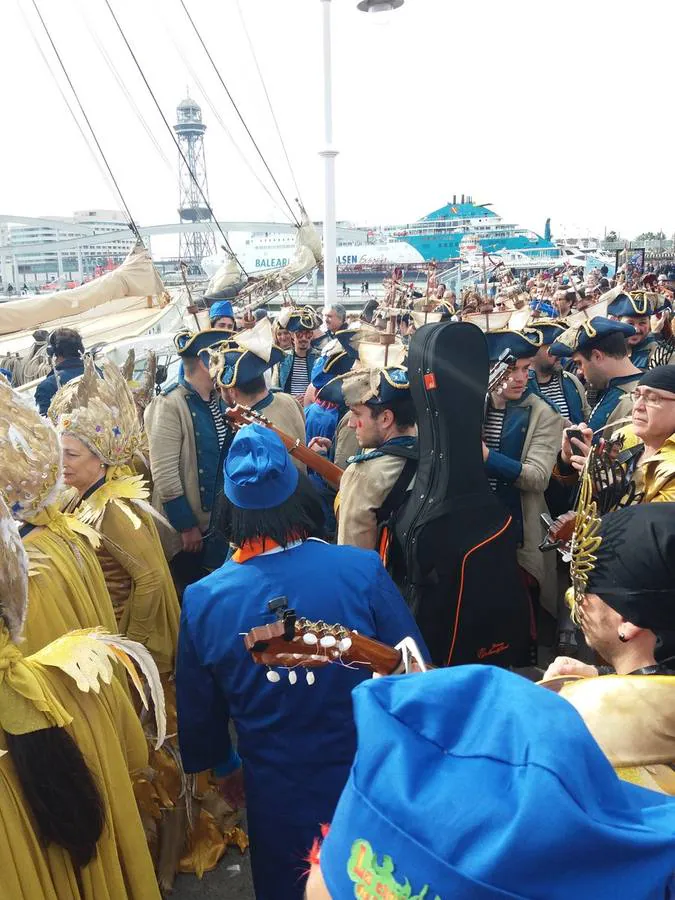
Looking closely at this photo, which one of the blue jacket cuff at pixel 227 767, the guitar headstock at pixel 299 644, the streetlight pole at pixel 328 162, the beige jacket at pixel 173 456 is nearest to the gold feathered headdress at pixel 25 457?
the guitar headstock at pixel 299 644

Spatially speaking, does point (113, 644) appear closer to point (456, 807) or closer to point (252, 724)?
point (252, 724)

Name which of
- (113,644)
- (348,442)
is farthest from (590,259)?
(113,644)

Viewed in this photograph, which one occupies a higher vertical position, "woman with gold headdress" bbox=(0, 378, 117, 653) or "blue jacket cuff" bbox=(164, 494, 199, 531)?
"woman with gold headdress" bbox=(0, 378, 117, 653)

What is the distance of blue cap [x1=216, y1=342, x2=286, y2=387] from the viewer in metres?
4.06

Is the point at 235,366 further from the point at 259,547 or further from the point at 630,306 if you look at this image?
the point at 630,306

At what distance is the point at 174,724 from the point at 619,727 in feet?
8.26

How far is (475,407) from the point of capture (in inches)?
105

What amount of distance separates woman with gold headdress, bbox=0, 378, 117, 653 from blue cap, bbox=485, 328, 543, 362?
2.50 m

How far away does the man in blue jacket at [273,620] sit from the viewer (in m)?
1.99

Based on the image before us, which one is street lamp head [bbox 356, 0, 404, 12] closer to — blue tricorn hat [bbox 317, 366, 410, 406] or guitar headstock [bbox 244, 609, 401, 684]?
blue tricorn hat [bbox 317, 366, 410, 406]

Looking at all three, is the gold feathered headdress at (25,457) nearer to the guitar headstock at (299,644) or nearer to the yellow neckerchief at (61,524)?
the yellow neckerchief at (61,524)

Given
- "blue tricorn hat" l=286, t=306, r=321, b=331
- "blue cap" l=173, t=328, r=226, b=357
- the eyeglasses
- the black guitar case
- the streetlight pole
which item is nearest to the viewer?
the black guitar case

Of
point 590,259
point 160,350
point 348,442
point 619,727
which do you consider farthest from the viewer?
point 590,259

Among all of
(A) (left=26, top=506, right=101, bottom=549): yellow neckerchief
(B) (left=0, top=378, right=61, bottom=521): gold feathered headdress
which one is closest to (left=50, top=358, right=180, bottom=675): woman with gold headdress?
(A) (left=26, top=506, right=101, bottom=549): yellow neckerchief
